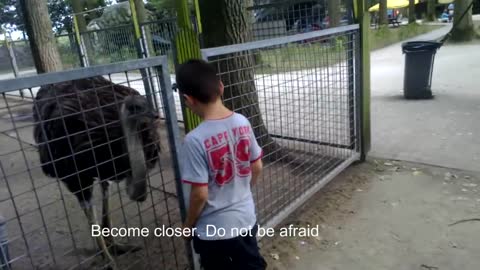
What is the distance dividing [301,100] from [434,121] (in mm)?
A: 2604

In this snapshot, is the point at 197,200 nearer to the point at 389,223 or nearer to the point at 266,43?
the point at 266,43

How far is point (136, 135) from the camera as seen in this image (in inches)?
93.0

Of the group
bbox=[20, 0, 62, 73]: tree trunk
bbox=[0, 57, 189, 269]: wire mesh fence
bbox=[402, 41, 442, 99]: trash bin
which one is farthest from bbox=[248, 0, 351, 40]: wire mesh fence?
bbox=[20, 0, 62, 73]: tree trunk

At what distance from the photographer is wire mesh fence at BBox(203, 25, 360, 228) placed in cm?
358

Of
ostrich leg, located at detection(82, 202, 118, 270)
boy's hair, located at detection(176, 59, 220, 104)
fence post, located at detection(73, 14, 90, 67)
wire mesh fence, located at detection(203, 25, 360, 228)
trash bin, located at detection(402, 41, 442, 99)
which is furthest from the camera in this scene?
fence post, located at detection(73, 14, 90, 67)

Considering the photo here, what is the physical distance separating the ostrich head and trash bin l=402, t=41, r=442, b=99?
19.6 ft

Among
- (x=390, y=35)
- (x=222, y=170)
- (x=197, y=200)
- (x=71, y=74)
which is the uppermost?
(x=71, y=74)

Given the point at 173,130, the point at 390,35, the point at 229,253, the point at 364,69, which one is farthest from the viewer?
the point at 390,35

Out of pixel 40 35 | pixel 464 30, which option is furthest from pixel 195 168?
pixel 464 30

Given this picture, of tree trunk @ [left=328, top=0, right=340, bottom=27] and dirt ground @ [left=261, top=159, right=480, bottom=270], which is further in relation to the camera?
tree trunk @ [left=328, top=0, right=340, bottom=27]

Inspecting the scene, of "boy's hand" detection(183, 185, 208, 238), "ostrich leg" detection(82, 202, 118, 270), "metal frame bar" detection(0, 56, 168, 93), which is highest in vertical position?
"metal frame bar" detection(0, 56, 168, 93)

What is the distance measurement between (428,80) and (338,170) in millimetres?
3960

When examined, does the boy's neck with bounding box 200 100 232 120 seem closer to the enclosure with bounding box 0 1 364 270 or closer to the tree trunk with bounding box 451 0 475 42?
the enclosure with bounding box 0 1 364 270

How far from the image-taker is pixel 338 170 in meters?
4.15
